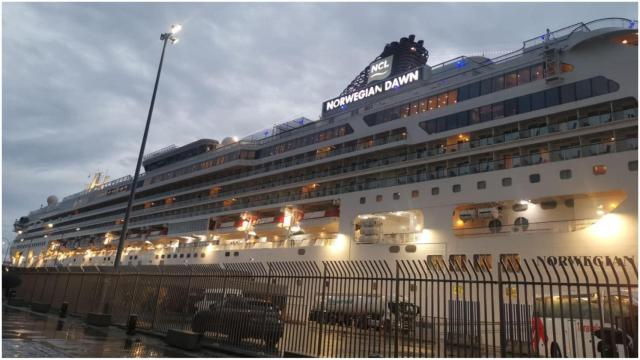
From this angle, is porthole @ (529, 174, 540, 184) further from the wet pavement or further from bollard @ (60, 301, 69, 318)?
bollard @ (60, 301, 69, 318)

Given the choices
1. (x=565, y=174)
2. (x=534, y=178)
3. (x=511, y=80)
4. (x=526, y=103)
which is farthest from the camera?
(x=511, y=80)

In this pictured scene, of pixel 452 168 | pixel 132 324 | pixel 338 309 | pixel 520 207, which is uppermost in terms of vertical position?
pixel 452 168

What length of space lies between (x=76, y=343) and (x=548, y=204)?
26.4 metres

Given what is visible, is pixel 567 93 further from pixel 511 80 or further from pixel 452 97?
pixel 452 97

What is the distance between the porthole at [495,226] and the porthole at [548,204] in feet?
9.22

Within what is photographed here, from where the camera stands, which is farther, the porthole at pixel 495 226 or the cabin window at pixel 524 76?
the cabin window at pixel 524 76

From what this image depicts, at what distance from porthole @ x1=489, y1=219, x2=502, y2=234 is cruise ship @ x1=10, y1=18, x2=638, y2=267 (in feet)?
0.27

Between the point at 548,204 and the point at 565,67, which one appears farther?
the point at 565,67

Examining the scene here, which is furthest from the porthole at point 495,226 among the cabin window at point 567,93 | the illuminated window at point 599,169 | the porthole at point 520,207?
the cabin window at point 567,93

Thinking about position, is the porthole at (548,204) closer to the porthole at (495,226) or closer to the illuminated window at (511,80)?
the porthole at (495,226)

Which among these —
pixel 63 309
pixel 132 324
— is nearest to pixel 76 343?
pixel 132 324

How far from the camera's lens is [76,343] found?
12625 millimetres

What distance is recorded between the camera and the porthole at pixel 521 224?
25.9m

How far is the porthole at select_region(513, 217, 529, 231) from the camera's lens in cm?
2594
